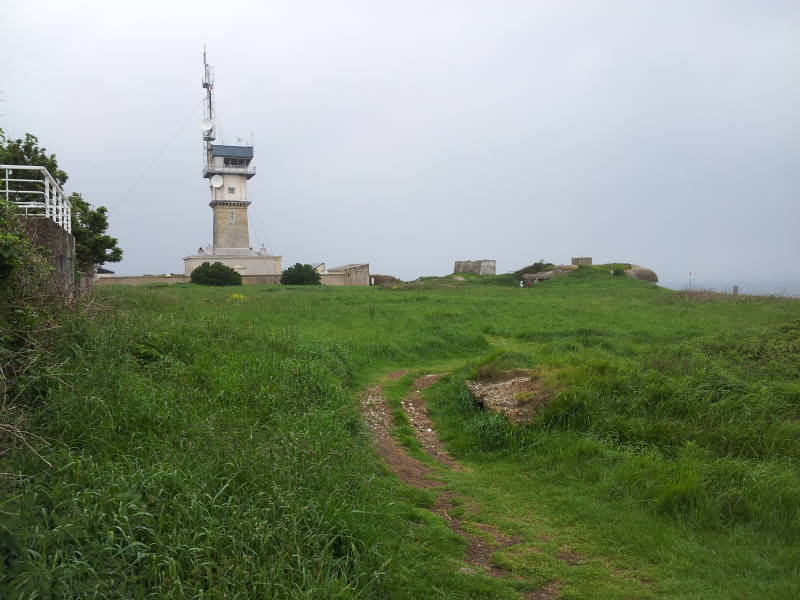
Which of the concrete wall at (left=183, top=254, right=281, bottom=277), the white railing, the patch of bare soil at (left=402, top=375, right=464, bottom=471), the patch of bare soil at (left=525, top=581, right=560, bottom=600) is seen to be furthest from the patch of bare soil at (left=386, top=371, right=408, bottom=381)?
the concrete wall at (left=183, top=254, right=281, bottom=277)

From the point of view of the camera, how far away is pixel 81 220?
924 inches

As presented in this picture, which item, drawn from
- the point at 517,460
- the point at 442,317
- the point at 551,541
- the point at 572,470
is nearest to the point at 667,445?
the point at 572,470

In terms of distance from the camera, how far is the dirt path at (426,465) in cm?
510

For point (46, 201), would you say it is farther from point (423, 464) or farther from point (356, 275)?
point (356, 275)

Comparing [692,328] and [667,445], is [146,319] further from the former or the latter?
[692,328]

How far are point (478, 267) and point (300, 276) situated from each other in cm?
1701

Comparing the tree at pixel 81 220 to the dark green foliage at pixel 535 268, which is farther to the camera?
the dark green foliage at pixel 535 268

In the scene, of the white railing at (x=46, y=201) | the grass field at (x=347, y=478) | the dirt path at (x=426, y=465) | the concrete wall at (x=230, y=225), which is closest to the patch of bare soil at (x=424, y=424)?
the dirt path at (x=426, y=465)

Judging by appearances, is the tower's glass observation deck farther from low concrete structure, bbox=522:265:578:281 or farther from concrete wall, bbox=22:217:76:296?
concrete wall, bbox=22:217:76:296

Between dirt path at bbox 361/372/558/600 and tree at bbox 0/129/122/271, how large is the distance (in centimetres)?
1579

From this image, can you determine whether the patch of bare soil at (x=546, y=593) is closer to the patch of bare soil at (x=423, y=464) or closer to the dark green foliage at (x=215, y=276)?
the patch of bare soil at (x=423, y=464)

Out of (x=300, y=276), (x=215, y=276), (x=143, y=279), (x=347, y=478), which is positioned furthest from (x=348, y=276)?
(x=347, y=478)

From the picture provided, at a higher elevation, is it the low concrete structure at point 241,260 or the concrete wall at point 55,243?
the low concrete structure at point 241,260

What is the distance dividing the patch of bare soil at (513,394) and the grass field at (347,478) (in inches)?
10.0
